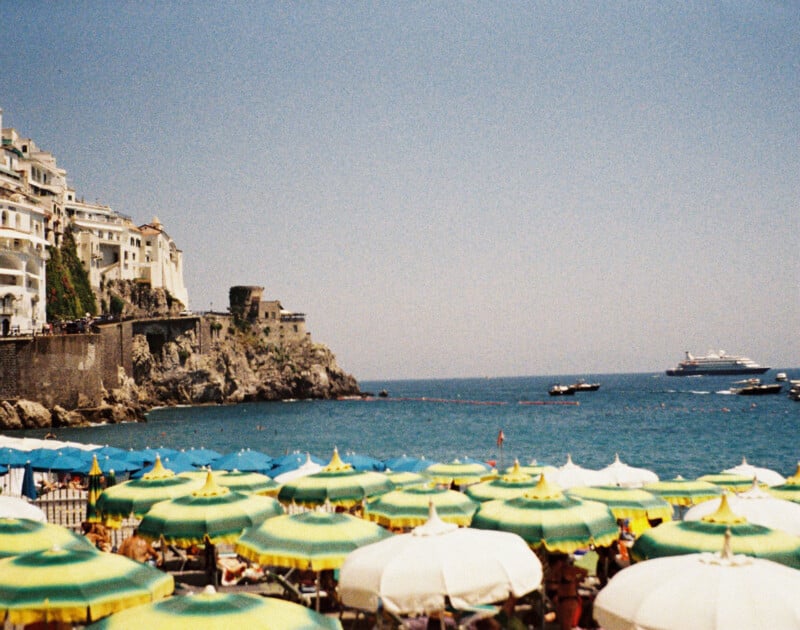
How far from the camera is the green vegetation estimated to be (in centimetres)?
Result: 8275

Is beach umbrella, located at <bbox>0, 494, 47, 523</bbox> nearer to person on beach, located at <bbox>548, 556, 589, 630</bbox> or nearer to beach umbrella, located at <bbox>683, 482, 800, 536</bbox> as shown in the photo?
person on beach, located at <bbox>548, 556, 589, 630</bbox>

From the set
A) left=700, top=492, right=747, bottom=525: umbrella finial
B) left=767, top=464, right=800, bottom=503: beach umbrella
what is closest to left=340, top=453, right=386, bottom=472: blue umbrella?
left=767, top=464, right=800, bottom=503: beach umbrella

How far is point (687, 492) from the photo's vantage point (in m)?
16.0

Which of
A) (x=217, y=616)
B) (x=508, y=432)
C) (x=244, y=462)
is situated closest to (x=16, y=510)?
(x=217, y=616)

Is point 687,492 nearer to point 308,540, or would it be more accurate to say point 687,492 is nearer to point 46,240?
point 308,540

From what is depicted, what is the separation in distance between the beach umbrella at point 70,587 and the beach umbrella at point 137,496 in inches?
247

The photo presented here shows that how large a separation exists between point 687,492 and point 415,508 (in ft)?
20.1

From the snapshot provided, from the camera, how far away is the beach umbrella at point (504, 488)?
1444 centimetres

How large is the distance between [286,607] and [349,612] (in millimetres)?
6256

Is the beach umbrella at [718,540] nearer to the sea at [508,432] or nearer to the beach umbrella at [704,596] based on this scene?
the beach umbrella at [704,596]

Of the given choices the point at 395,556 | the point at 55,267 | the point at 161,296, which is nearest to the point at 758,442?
the point at 395,556

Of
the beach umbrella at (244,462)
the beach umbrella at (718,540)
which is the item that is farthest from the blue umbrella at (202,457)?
the beach umbrella at (718,540)

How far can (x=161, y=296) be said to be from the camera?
4284 inches

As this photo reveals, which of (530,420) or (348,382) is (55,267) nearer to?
(530,420)
